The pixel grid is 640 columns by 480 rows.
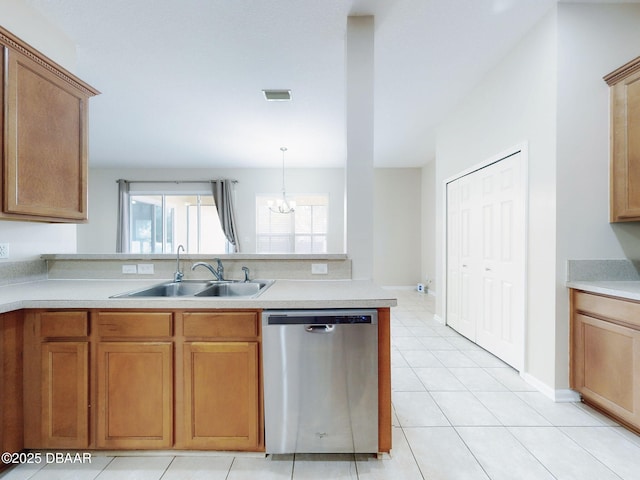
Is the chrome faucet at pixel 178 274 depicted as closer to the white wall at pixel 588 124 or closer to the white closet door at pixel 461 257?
the white wall at pixel 588 124

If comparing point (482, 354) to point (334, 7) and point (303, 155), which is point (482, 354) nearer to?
point (334, 7)

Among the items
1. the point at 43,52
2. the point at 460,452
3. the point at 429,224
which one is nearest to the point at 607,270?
the point at 460,452

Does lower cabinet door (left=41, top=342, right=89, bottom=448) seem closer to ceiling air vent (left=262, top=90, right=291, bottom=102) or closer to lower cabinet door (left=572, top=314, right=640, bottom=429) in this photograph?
ceiling air vent (left=262, top=90, right=291, bottom=102)

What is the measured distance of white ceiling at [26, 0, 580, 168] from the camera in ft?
7.01

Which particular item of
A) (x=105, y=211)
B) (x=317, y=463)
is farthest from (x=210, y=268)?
(x=105, y=211)

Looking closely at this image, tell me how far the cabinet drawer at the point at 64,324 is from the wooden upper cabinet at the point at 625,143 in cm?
348

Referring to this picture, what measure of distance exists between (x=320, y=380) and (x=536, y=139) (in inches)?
96.9

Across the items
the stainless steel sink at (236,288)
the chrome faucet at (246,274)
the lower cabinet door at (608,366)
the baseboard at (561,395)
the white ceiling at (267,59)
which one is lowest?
the baseboard at (561,395)

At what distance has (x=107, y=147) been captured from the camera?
5.38 metres

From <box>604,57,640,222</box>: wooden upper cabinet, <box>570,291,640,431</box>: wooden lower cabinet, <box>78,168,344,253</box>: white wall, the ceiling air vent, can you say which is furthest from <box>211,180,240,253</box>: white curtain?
<box>604,57,640,222</box>: wooden upper cabinet

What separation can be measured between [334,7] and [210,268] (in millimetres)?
2106

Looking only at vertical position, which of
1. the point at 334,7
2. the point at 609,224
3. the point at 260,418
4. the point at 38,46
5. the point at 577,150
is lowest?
the point at 260,418

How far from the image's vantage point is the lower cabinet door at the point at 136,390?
1.54 metres

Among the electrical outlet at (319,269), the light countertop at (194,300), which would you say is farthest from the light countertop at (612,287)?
the electrical outlet at (319,269)
